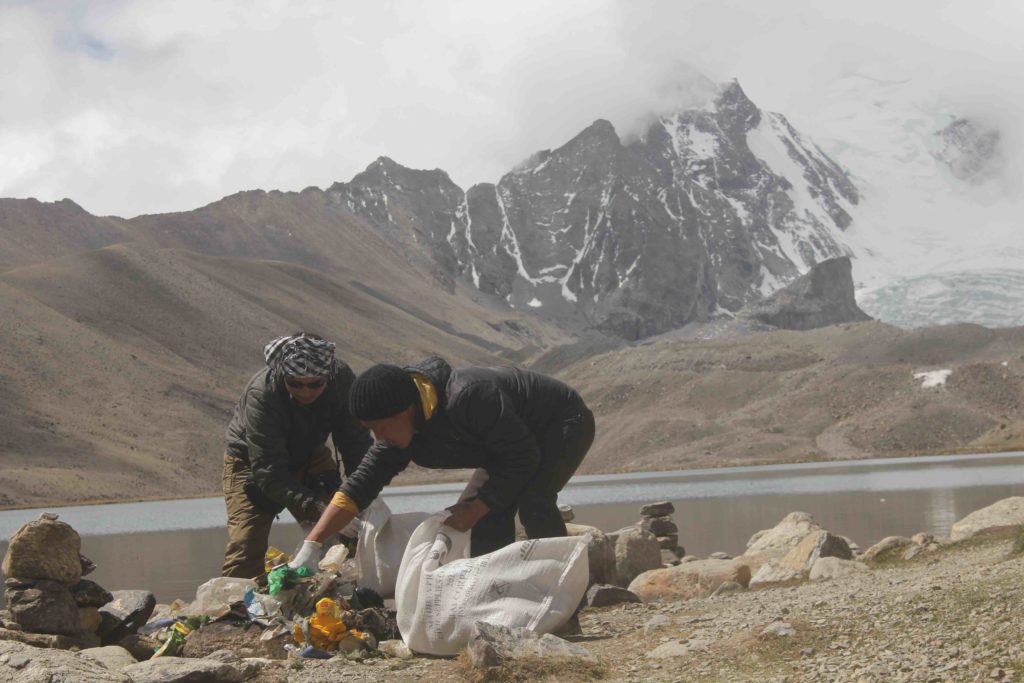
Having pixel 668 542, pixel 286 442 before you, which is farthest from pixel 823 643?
pixel 668 542

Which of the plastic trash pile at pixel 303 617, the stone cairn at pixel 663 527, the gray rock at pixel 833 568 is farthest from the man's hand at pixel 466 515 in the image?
the stone cairn at pixel 663 527

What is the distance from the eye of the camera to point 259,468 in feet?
32.5

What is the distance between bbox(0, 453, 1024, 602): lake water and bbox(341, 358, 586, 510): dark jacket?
11.4 meters

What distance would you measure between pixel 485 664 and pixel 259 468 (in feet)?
10.7

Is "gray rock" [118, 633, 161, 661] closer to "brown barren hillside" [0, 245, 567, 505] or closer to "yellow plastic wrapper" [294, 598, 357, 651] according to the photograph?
"yellow plastic wrapper" [294, 598, 357, 651]

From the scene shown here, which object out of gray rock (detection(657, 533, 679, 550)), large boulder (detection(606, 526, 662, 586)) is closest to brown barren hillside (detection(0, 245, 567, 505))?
gray rock (detection(657, 533, 679, 550))

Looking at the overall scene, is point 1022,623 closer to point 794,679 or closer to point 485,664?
point 794,679

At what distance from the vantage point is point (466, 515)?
8.38 meters

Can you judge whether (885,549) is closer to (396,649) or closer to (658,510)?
(396,649)

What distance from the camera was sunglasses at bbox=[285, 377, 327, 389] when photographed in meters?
9.63

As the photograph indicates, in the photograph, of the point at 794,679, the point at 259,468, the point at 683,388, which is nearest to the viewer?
the point at 794,679

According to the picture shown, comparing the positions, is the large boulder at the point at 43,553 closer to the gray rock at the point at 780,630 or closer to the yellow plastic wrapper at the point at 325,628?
the yellow plastic wrapper at the point at 325,628

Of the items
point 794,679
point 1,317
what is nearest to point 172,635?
point 794,679

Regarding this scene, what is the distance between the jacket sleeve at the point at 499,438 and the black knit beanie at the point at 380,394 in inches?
13.2
